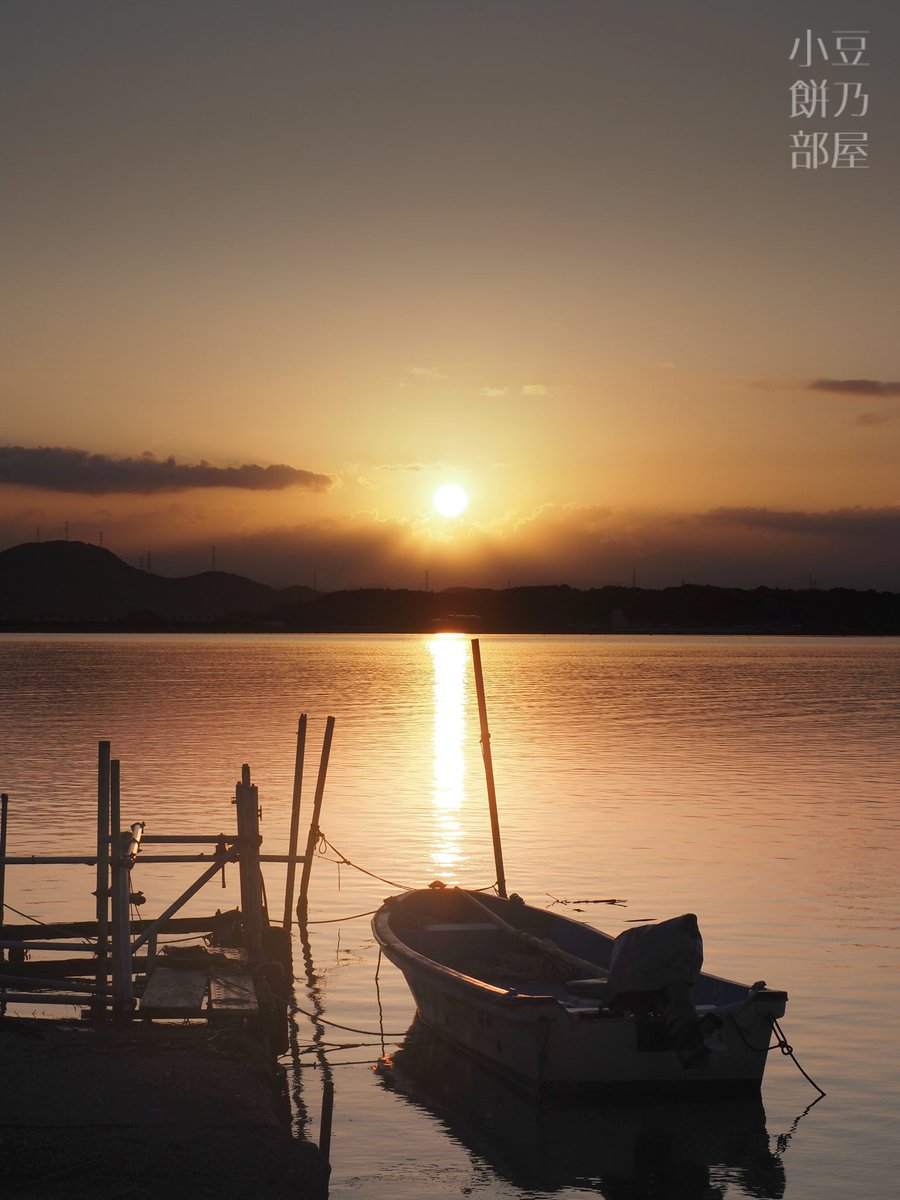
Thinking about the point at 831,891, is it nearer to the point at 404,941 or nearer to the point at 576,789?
the point at 404,941

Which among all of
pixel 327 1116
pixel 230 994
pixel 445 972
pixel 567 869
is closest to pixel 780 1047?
pixel 445 972

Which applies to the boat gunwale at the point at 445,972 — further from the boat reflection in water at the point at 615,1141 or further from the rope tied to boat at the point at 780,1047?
the rope tied to boat at the point at 780,1047

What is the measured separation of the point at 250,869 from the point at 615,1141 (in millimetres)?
5609

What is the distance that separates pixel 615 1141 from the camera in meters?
14.9

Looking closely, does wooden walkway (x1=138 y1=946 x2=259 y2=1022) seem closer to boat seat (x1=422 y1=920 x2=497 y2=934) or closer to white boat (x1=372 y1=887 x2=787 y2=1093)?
white boat (x1=372 y1=887 x2=787 y2=1093)

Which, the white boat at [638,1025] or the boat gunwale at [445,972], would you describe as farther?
the boat gunwale at [445,972]

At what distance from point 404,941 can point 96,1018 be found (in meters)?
6.03

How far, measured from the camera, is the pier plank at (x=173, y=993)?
579 inches

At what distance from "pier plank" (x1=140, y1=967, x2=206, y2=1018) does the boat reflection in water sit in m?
2.83

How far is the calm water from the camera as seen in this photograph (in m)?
14.7

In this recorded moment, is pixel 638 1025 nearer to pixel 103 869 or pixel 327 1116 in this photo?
pixel 327 1116

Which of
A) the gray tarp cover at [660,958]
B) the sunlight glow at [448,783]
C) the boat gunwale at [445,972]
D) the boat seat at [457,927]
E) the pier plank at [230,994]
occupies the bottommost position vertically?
the sunlight glow at [448,783]

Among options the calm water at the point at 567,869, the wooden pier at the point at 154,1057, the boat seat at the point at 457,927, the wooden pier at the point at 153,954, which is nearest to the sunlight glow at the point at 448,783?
the calm water at the point at 567,869

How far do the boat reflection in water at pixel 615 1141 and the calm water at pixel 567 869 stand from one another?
0.11 feet
